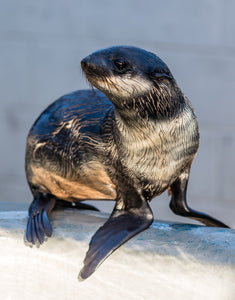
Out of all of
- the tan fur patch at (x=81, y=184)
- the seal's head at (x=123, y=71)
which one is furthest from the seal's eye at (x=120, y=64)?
the tan fur patch at (x=81, y=184)

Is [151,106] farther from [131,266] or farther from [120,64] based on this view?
[131,266]

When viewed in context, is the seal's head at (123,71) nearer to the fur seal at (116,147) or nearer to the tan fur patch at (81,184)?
the fur seal at (116,147)

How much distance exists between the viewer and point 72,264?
721 mm

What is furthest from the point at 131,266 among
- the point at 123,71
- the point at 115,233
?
the point at 123,71

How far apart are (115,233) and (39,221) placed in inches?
7.1

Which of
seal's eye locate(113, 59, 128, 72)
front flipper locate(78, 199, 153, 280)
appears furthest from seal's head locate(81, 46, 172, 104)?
front flipper locate(78, 199, 153, 280)

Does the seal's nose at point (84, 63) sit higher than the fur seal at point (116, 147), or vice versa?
the seal's nose at point (84, 63)

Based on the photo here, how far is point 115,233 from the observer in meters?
0.70

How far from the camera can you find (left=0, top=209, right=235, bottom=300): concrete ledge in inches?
26.1

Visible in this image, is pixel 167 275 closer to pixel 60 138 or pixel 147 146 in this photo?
pixel 147 146

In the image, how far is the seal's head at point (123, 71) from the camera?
24.3 inches

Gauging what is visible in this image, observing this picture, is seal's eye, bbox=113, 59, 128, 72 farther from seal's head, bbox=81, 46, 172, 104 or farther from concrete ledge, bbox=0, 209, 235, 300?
concrete ledge, bbox=0, 209, 235, 300

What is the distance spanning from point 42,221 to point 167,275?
0.27 metres

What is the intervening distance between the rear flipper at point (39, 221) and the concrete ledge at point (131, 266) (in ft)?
0.05
